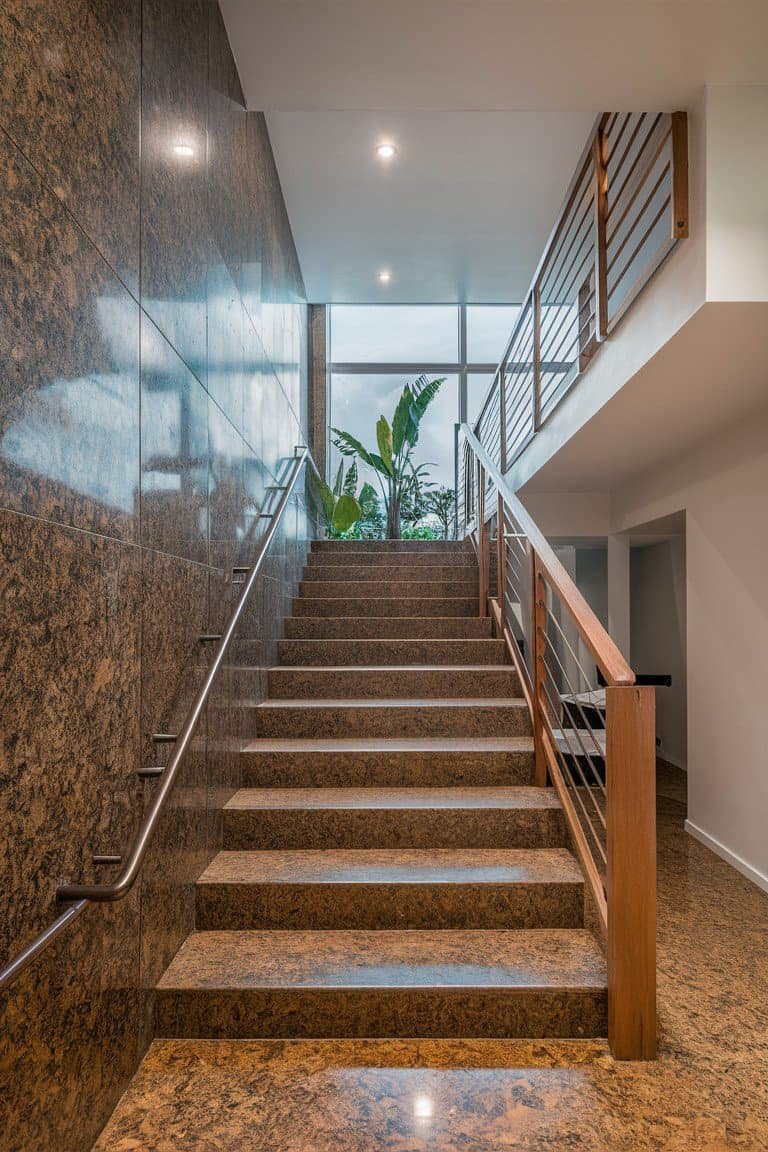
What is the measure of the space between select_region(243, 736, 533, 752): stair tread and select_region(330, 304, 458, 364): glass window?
5.68m

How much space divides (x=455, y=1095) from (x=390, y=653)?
2.24 metres

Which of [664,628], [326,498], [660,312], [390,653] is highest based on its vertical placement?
[660,312]

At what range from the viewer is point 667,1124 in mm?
1604

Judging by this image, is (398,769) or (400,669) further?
(400,669)

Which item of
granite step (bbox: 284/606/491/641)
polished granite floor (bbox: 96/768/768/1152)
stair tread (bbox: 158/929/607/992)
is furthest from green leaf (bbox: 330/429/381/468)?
polished granite floor (bbox: 96/768/768/1152)

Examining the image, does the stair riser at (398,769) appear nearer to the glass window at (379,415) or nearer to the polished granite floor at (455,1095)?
the polished granite floor at (455,1095)

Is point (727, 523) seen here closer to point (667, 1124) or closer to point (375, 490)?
point (667, 1124)

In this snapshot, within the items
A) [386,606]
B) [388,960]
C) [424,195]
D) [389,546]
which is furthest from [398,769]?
[424,195]

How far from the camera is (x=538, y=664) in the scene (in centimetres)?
290

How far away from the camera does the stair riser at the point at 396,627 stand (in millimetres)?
4090

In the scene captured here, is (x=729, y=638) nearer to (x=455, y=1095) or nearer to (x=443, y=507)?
(x=455, y=1095)

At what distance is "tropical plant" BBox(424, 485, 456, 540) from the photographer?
7746mm

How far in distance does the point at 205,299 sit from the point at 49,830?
5.53 feet

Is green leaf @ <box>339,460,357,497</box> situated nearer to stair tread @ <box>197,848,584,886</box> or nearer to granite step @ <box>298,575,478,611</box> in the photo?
granite step @ <box>298,575,478,611</box>
